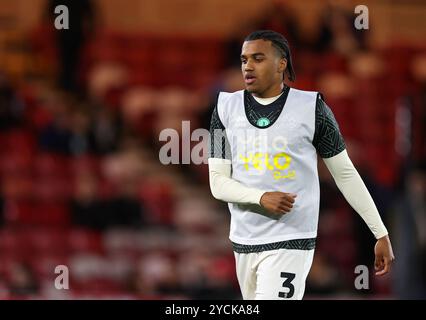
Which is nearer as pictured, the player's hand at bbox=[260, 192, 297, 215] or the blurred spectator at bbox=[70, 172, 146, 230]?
the player's hand at bbox=[260, 192, 297, 215]

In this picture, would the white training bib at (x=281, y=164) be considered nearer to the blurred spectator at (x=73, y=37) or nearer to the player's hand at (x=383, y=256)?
the player's hand at (x=383, y=256)

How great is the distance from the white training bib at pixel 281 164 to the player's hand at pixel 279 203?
12 cm

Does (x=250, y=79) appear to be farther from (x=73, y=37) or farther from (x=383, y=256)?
(x=73, y=37)

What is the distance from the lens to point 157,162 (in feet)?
35.1

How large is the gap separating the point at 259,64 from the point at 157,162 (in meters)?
6.75

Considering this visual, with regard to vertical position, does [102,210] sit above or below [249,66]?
below

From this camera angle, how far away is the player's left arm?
13.1 feet

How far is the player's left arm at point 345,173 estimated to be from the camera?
13.1 feet

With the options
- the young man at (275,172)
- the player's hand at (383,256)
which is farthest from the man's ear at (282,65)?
the player's hand at (383,256)

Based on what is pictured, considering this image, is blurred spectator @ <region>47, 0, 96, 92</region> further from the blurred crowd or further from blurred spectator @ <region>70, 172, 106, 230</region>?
blurred spectator @ <region>70, 172, 106, 230</region>

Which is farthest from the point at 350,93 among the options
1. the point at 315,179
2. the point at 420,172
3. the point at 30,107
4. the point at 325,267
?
the point at 315,179

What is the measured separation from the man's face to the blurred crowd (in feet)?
12.7

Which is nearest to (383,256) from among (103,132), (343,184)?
(343,184)

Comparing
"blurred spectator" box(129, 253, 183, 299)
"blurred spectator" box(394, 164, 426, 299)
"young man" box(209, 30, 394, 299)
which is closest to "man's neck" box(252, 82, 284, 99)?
"young man" box(209, 30, 394, 299)
